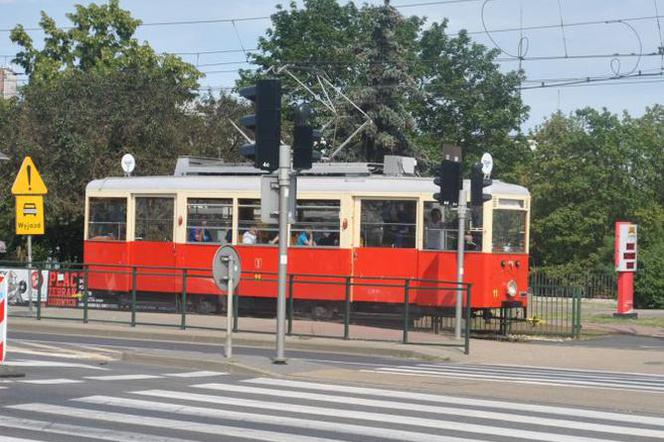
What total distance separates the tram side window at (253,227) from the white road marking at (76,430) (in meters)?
16.3

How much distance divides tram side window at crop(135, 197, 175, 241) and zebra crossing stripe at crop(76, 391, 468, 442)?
15838mm

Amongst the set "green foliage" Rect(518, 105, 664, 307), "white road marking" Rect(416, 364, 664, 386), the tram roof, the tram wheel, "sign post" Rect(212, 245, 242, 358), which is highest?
"green foliage" Rect(518, 105, 664, 307)

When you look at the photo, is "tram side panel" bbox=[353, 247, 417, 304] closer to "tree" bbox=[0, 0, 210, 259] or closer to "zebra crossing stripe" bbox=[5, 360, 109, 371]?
"zebra crossing stripe" bbox=[5, 360, 109, 371]

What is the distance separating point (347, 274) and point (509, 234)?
3900mm

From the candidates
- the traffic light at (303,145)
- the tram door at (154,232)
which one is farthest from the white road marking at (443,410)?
the tram door at (154,232)

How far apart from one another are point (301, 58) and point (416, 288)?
35.2 meters

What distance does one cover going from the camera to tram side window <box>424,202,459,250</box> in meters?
25.6

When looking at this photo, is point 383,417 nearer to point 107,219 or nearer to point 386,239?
point 386,239

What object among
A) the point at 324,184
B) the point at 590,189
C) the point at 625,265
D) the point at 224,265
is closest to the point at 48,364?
the point at 224,265

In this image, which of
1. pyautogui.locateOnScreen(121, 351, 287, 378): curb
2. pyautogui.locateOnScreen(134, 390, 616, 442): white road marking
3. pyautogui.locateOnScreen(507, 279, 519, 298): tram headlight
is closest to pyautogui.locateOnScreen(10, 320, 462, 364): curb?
pyautogui.locateOnScreen(121, 351, 287, 378): curb

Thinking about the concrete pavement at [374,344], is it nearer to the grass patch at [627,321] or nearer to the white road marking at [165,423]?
the grass patch at [627,321]

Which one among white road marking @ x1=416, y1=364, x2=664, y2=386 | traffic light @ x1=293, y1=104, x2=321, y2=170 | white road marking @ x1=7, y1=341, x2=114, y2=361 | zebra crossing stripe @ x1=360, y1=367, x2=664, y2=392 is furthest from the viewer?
white road marking @ x1=7, y1=341, x2=114, y2=361

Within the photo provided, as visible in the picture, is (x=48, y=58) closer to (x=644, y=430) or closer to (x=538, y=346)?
(x=538, y=346)

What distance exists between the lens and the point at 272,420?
1148cm
